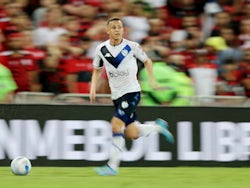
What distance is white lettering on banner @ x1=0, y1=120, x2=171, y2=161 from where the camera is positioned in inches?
450

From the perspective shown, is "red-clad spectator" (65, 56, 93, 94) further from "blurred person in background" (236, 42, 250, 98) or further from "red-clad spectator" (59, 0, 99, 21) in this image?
"blurred person in background" (236, 42, 250, 98)

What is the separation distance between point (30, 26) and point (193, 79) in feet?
9.99

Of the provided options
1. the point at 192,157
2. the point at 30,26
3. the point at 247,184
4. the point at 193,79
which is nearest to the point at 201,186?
the point at 247,184

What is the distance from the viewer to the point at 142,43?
13.2m

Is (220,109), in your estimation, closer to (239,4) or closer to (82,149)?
(82,149)

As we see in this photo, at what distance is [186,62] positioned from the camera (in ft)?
42.8

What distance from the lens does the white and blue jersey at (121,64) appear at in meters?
9.91

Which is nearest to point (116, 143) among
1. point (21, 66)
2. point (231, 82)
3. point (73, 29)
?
point (21, 66)

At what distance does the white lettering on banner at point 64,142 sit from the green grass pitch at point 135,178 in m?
0.30

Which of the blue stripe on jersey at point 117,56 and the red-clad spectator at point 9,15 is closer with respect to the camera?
the blue stripe on jersey at point 117,56

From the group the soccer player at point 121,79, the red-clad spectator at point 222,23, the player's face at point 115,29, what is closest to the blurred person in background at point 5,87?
→ the soccer player at point 121,79

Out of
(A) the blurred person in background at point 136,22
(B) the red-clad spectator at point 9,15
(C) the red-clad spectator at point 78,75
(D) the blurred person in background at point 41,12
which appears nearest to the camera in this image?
(C) the red-clad spectator at point 78,75

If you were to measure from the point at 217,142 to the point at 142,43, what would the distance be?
8.24 ft

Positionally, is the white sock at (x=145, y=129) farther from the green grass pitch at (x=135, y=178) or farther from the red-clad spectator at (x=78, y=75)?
the red-clad spectator at (x=78, y=75)
